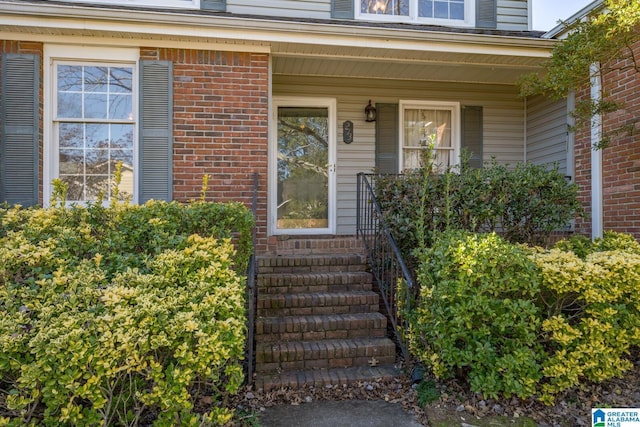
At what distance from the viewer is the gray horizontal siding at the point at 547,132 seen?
562 centimetres

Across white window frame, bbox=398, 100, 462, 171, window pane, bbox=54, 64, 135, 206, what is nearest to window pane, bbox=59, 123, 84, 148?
window pane, bbox=54, 64, 135, 206

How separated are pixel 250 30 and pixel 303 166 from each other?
217 cm

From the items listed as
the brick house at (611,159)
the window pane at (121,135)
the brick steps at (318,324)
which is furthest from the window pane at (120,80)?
the brick house at (611,159)

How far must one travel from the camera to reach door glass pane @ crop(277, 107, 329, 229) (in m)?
5.93

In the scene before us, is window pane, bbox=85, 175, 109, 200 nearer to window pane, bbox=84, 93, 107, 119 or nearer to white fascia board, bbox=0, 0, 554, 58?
window pane, bbox=84, 93, 107, 119

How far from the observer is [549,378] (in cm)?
285

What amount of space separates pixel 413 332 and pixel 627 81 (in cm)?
399

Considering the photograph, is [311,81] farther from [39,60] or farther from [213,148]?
[39,60]

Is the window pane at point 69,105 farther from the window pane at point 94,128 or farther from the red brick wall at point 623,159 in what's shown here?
the red brick wall at point 623,159

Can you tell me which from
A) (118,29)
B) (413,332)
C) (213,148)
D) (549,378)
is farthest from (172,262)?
(118,29)

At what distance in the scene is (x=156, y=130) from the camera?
4.55 m

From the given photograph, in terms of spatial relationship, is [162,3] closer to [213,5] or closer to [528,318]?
[213,5]

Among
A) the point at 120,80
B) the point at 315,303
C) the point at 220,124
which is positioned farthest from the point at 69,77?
the point at 315,303

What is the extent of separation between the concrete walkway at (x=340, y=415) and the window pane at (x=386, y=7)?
213 inches
